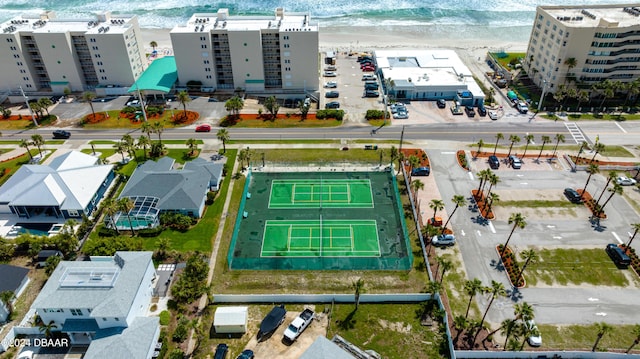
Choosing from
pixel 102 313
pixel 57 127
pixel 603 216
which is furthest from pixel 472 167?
pixel 57 127

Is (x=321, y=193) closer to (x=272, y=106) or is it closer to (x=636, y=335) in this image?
(x=272, y=106)

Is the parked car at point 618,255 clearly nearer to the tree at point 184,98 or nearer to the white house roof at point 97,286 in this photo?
the white house roof at point 97,286

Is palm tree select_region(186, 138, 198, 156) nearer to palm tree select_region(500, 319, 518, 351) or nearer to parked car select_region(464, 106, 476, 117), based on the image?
parked car select_region(464, 106, 476, 117)

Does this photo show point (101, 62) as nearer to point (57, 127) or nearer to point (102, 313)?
point (57, 127)

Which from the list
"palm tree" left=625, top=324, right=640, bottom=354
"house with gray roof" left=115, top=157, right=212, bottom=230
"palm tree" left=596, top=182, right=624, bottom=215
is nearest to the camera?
"palm tree" left=625, top=324, right=640, bottom=354

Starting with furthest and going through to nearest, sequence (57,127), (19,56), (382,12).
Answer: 1. (382,12)
2. (19,56)
3. (57,127)

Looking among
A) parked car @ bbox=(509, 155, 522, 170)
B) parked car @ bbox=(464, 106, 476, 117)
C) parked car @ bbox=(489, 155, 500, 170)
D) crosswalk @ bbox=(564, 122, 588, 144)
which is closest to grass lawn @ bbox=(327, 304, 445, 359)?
parked car @ bbox=(489, 155, 500, 170)
